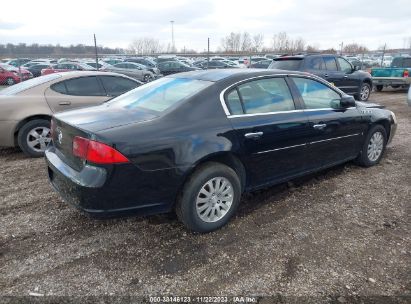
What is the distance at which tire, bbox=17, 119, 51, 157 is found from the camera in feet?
18.3

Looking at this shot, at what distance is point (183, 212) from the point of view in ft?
10.3

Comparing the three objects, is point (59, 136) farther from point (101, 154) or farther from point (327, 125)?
point (327, 125)

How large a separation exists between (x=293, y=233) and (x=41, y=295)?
89.1 inches

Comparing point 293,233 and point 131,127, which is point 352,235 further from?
point 131,127

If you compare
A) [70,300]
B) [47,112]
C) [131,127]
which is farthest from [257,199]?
[47,112]

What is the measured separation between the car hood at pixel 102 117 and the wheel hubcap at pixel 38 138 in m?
2.57

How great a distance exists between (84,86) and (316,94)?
13.7ft

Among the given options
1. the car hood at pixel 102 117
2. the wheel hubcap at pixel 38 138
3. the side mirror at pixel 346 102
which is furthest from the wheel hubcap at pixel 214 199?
the wheel hubcap at pixel 38 138

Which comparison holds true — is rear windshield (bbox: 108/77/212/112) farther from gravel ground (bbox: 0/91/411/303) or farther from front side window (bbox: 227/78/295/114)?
gravel ground (bbox: 0/91/411/303)

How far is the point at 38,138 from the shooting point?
5.72 metres

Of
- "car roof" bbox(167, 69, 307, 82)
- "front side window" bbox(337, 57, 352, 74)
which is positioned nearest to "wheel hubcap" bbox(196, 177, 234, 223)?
"car roof" bbox(167, 69, 307, 82)

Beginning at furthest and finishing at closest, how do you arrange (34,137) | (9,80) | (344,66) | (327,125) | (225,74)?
(9,80) → (344,66) → (34,137) → (327,125) → (225,74)

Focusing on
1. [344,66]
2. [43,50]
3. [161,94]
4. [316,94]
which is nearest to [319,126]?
[316,94]

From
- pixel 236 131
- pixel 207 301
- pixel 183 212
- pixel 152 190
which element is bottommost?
pixel 207 301
